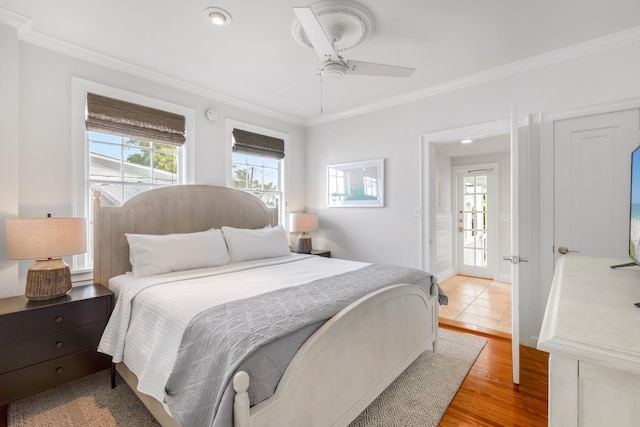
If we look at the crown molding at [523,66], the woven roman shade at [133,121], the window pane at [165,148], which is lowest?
the window pane at [165,148]

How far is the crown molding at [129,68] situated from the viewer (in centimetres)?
235

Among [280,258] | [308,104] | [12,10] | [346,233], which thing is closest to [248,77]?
[308,104]

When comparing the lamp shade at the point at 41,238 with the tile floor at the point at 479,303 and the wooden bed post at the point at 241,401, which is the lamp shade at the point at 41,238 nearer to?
the wooden bed post at the point at 241,401

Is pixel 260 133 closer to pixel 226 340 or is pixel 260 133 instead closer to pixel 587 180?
pixel 226 340

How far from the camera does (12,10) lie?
2043mm

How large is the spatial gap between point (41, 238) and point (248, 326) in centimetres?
174

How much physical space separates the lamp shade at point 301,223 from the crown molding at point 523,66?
5.21 feet

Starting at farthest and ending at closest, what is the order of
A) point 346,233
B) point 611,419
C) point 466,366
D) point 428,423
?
point 346,233
point 466,366
point 428,423
point 611,419

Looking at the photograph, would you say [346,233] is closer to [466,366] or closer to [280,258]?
[280,258]

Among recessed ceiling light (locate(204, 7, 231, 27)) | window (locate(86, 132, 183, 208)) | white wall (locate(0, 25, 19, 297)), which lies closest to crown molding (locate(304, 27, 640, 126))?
recessed ceiling light (locate(204, 7, 231, 27))

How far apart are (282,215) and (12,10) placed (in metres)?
3.10

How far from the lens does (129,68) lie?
9.20ft

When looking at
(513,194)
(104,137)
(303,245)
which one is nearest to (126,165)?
(104,137)

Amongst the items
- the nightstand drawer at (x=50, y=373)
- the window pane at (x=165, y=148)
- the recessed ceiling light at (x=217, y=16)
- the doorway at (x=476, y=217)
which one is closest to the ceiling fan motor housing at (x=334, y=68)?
the recessed ceiling light at (x=217, y=16)
